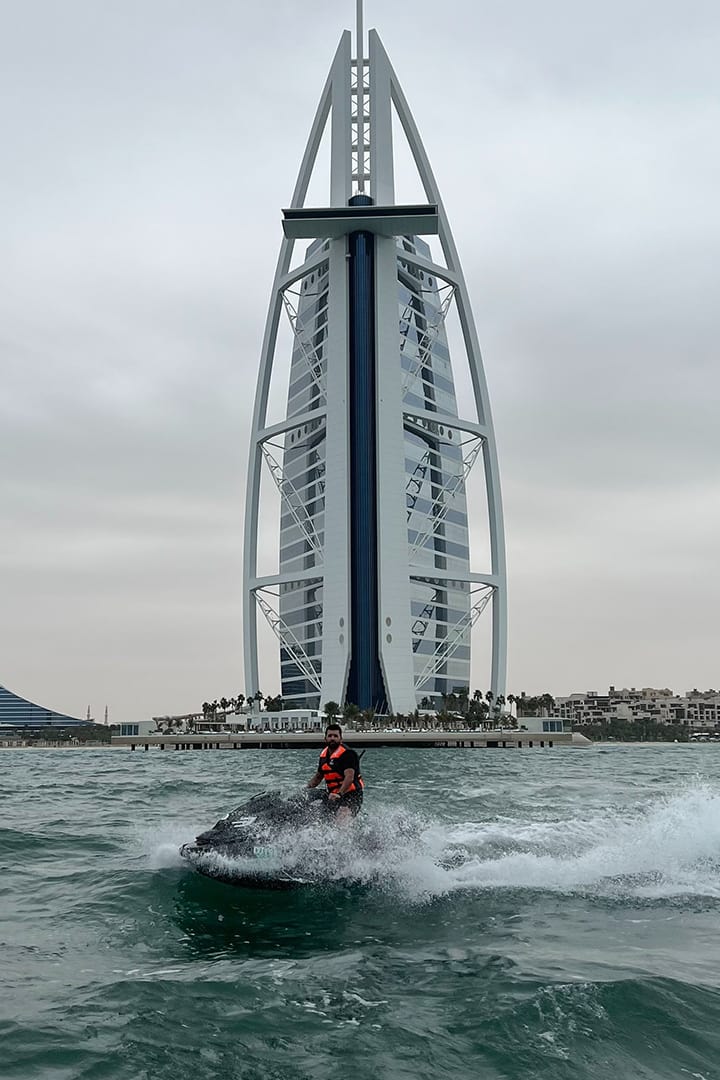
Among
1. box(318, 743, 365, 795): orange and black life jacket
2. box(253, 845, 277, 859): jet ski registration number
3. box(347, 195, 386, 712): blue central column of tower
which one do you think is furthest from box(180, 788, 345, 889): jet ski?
box(347, 195, 386, 712): blue central column of tower

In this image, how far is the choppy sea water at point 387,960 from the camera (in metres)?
7.02

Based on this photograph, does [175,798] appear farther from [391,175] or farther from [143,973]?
[391,175]

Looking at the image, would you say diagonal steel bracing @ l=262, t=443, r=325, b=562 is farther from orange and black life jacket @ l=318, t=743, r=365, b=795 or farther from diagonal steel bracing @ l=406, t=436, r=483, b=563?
orange and black life jacket @ l=318, t=743, r=365, b=795

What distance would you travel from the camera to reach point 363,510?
102188 millimetres

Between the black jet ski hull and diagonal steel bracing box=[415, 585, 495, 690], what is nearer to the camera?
the black jet ski hull

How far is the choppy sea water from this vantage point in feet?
23.0

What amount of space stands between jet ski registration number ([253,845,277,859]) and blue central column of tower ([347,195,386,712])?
8847 cm

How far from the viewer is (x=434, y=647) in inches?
4764

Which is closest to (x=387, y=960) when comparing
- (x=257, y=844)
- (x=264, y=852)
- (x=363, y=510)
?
(x=264, y=852)

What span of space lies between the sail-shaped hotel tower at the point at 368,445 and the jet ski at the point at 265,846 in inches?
3379

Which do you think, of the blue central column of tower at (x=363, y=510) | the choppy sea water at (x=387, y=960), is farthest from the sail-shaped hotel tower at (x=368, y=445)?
the choppy sea water at (x=387, y=960)

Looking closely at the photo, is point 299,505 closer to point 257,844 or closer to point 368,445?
point 368,445

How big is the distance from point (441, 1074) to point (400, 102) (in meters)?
115

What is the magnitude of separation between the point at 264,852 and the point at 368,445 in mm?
92574
